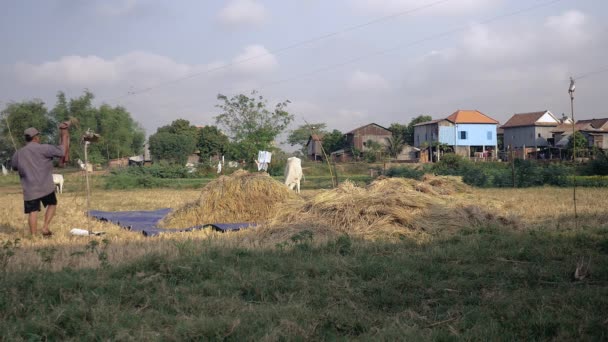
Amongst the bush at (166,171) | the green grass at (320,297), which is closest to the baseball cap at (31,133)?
the green grass at (320,297)

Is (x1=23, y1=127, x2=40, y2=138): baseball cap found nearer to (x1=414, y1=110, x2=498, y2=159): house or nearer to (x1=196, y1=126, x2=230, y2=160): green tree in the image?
(x1=414, y1=110, x2=498, y2=159): house

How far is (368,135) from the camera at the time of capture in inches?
2616

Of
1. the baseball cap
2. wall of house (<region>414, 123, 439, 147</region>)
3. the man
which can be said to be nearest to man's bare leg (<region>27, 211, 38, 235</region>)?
the man

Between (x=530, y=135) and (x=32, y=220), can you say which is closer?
(x=32, y=220)

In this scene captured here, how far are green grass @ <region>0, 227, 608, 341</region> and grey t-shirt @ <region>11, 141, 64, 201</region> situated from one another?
3.11 m

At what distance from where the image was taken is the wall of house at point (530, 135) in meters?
59.6

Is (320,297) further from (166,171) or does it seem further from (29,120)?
(29,120)

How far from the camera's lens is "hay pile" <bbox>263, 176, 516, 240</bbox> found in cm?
838

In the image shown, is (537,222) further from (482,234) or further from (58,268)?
(58,268)

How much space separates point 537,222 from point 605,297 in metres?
5.64

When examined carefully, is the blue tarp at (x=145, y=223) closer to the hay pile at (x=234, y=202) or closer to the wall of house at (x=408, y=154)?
the hay pile at (x=234, y=202)

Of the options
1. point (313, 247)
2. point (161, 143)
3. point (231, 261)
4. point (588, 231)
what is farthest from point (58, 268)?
point (161, 143)

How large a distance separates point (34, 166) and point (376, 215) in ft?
18.0

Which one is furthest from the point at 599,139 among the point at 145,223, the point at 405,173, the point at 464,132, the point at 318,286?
the point at 318,286
